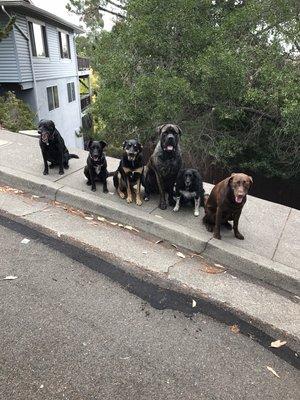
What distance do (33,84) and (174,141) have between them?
13.6m

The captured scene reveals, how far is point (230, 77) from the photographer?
889cm

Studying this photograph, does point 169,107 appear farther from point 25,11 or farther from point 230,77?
point 25,11

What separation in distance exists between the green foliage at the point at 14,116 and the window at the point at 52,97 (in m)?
6.46

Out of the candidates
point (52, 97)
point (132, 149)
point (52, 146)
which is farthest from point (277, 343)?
point (52, 97)

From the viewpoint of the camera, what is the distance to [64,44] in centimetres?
2106

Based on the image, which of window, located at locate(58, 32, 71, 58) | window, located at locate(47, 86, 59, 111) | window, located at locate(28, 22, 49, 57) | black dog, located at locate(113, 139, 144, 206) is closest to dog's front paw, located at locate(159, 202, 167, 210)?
black dog, located at locate(113, 139, 144, 206)

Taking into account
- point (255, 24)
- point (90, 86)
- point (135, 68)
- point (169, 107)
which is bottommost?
point (90, 86)

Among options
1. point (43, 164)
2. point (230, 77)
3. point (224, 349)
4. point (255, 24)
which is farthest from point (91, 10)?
point (224, 349)

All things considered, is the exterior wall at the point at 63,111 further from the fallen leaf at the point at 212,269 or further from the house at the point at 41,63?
the fallen leaf at the point at 212,269

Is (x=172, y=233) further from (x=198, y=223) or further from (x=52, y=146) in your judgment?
(x=52, y=146)

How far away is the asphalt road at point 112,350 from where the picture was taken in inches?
96.5

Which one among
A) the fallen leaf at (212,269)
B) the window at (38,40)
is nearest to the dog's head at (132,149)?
the fallen leaf at (212,269)

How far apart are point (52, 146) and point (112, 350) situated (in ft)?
13.1

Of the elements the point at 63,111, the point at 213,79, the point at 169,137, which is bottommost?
the point at 63,111
